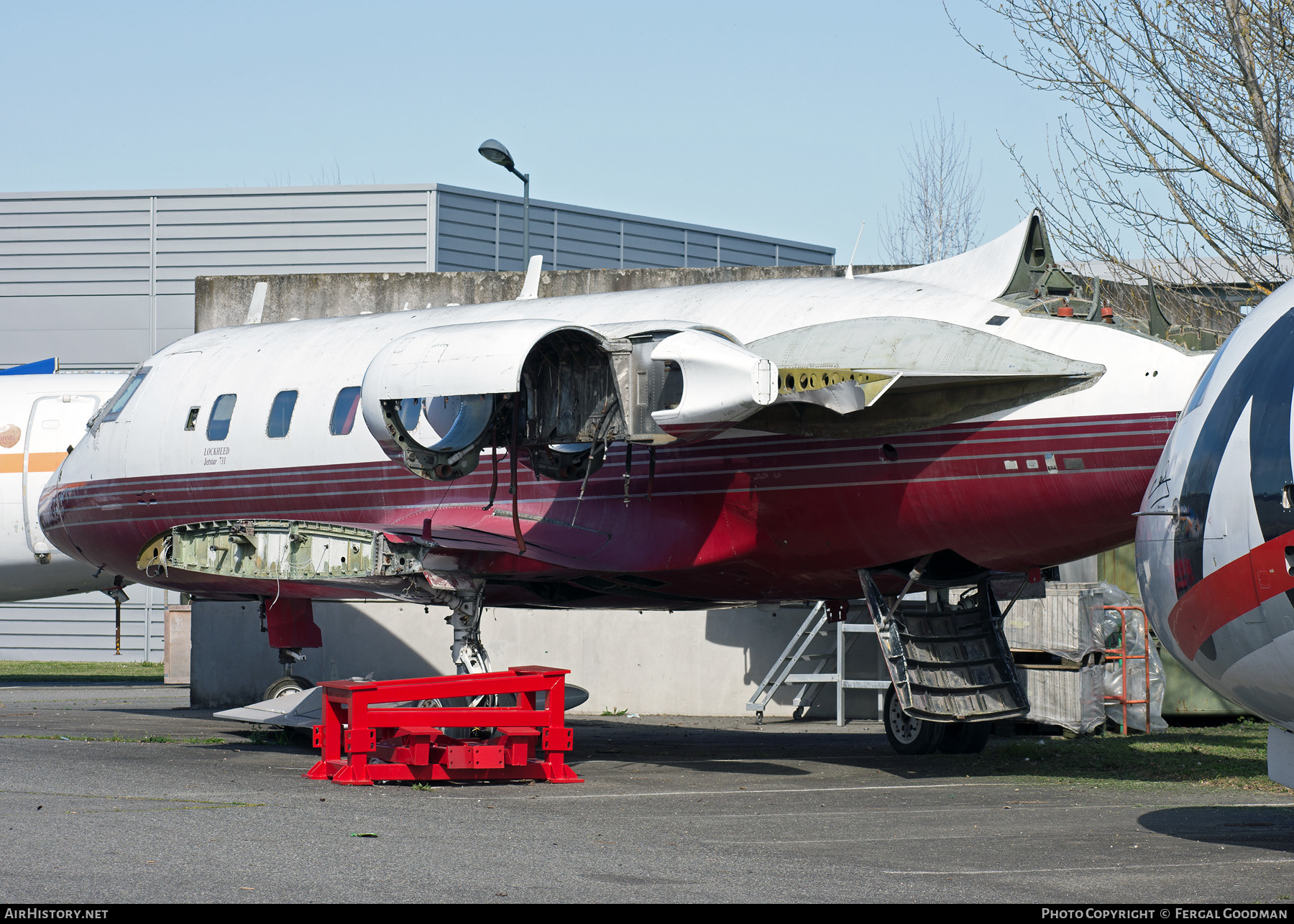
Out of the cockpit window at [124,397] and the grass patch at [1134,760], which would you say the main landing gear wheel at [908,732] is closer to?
the grass patch at [1134,760]

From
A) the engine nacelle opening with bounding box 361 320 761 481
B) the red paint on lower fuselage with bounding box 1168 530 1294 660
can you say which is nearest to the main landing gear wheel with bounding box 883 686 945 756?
the engine nacelle opening with bounding box 361 320 761 481

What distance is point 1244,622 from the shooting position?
8148 mm

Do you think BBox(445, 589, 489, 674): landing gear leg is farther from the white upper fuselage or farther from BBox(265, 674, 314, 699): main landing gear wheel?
BBox(265, 674, 314, 699): main landing gear wheel

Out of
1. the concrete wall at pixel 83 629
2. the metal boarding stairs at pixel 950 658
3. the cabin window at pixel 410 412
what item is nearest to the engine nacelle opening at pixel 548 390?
the cabin window at pixel 410 412

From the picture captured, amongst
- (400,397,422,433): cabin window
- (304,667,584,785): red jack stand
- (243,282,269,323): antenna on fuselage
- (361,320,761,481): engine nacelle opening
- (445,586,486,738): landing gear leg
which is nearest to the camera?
(361,320,761,481): engine nacelle opening

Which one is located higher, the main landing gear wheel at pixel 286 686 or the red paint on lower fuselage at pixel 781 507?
the red paint on lower fuselage at pixel 781 507

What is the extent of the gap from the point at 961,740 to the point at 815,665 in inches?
266

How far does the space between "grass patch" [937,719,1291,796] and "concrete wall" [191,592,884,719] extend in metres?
4.25

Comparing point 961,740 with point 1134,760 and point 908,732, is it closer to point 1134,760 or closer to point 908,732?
point 908,732

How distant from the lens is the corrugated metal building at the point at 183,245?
35.7 metres

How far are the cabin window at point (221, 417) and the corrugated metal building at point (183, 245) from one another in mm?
17873

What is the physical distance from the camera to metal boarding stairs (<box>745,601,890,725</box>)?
2112 cm

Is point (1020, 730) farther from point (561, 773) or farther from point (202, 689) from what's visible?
point (202, 689)
